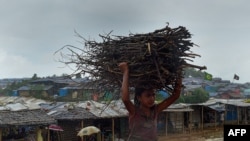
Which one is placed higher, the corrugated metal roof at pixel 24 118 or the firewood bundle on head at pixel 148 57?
the firewood bundle on head at pixel 148 57

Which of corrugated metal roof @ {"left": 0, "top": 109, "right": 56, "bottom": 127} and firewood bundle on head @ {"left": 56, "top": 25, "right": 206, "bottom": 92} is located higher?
firewood bundle on head @ {"left": 56, "top": 25, "right": 206, "bottom": 92}

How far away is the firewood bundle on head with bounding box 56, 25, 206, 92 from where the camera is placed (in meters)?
3.63

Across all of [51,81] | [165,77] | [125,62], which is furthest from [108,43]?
[51,81]

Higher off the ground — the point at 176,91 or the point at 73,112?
the point at 176,91

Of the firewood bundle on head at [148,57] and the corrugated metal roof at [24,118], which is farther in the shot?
the corrugated metal roof at [24,118]

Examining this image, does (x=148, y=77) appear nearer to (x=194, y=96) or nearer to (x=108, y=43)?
(x=108, y=43)

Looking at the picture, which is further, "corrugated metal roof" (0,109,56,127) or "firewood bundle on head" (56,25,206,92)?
"corrugated metal roof" (0,109,56,127)

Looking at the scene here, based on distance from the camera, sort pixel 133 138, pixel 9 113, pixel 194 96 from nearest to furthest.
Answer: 1. pixel 133 138
2. pixel 9 113
3. pixel 194 96

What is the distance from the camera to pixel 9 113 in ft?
62.2

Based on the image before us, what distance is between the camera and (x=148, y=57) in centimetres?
365

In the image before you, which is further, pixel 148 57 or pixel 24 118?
pixel 24 118

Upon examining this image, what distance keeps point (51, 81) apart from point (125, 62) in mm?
42281

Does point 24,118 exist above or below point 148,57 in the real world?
below

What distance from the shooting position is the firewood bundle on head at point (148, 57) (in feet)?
11.9
